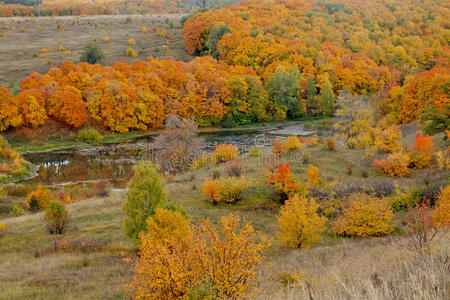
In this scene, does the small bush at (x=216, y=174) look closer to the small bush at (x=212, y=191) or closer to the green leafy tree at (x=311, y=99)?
the small bush at (x=212, y=191)

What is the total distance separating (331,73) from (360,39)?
3419cm

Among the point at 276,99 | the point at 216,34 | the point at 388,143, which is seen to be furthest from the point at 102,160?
the point at 216,34

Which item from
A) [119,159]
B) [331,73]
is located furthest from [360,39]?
[119,159]

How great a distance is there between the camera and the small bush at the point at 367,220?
56.0 feet

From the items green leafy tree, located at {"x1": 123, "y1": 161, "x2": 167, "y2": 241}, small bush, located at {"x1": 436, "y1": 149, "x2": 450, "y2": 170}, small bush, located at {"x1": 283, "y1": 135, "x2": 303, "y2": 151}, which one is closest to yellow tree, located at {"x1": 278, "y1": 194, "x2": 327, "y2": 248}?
green leafy tree, located at {"x1": 123, "y1": 161, "x2": 167, "y2": 241}

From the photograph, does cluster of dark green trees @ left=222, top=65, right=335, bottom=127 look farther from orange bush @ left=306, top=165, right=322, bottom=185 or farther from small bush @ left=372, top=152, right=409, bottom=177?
orange bush @ left=306, top=165, right=322, bottom=185

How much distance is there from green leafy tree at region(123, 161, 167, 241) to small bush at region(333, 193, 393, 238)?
32.1 ft

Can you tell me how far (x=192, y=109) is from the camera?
68312 mm

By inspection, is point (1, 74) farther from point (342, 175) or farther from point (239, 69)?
point (342, 175)

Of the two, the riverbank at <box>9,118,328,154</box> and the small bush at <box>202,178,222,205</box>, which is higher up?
the small bush at <box>202,178,222,205</box>

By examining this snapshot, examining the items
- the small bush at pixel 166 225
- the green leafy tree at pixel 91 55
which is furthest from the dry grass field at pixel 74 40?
the small bush at pixel 166 225

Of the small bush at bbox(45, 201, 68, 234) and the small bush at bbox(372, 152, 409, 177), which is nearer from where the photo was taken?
the small bush at bbox(45, 201, 68, 234)

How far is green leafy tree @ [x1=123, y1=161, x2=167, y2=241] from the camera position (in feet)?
47.6

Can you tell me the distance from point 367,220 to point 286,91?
5928 cm
